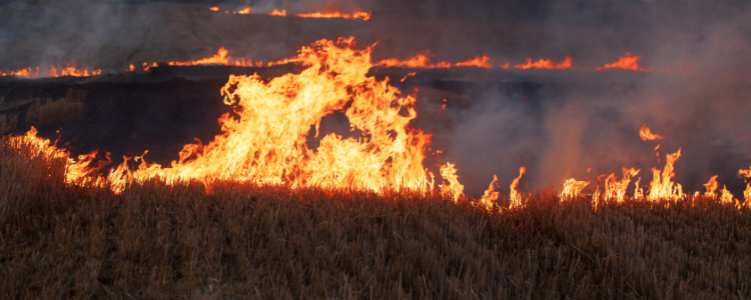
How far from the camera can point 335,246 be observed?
344 centimetres

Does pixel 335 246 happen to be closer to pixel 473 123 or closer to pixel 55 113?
pixel 473 123

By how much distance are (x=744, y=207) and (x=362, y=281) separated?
4.62 metres

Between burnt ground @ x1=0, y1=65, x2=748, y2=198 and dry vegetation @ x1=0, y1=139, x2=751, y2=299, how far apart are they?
4.37m

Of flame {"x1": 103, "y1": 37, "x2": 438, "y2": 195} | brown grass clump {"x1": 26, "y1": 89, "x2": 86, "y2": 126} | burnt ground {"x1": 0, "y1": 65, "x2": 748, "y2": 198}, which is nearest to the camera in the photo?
flame {"x1": 103, "y1": 37, "x2": 438, "y2": 195}

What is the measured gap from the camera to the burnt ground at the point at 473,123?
386 inches

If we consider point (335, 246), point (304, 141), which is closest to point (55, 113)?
point (304, 141)

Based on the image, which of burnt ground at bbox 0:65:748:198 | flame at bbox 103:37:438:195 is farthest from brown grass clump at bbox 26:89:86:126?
flame at bbox 103:37:438:195

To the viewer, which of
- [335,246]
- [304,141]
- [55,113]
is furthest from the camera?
[55,113]

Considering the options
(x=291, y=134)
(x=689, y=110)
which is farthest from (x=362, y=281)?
(x=689, y=110)

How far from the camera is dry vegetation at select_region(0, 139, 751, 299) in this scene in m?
2.84

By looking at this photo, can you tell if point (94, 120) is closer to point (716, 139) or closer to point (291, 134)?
point (291, 134)

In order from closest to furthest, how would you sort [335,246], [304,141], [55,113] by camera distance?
[335,246]
[304,141]
[55,113]

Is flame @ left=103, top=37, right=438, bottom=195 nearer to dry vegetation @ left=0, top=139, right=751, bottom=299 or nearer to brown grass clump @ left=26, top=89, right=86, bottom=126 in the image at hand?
dry vegetation @ left=0, top=139, right=751, bottom=299

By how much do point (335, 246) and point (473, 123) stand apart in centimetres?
958
